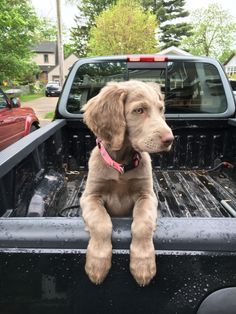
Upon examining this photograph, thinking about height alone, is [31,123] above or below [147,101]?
below

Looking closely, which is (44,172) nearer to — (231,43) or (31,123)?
(31,123)

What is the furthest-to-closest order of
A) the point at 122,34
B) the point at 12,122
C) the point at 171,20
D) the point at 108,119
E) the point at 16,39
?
the point at 171,20
the point at 122,34
the point at 16,39
the point at 12,122
the point at 108,119

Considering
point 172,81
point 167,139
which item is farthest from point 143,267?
point 172,81

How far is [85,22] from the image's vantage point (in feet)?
210

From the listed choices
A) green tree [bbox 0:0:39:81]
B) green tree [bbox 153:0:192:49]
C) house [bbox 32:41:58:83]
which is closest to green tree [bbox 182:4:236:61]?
Answer: green tree [bbox 153:0:192:49]

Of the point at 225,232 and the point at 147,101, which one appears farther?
the point at 147,101

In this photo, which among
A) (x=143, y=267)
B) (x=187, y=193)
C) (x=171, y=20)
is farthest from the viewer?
(x=171, y=20)

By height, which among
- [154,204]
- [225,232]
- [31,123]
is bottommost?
[31,123]

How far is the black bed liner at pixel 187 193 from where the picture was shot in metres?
3.33

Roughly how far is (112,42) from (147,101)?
28.4 m

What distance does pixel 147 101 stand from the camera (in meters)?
2.54

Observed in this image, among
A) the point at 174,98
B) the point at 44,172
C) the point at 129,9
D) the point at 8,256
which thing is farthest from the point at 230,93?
the point at 129,9

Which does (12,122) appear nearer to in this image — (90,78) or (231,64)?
(90,78)

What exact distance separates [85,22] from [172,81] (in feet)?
209
